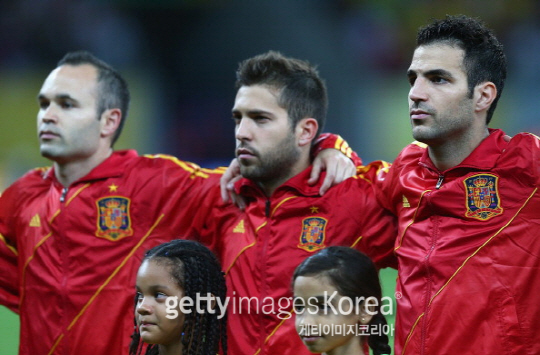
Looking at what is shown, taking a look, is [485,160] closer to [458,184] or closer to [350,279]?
[458,184]

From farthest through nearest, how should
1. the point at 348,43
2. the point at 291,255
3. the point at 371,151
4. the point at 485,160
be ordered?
1. the point at 348,43
2. the point at 371,151
3. the point at 291,255
4. the point at 485,160

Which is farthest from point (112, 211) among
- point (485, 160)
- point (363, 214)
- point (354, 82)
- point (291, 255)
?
point (354, 82)

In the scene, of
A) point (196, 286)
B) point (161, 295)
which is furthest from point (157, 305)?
point (196, 286)

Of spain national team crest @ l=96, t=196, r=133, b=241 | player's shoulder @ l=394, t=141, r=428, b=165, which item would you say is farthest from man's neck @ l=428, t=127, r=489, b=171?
spain national team crest @ l=96, t=196, r=133, b=241

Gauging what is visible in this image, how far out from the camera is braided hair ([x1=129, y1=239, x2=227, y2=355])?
3441mm

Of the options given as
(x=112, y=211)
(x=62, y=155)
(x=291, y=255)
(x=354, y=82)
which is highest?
(x=354, y=82)

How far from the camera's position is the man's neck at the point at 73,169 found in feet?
14.8

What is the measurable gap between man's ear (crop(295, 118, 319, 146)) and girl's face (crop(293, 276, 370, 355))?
116 centimetres

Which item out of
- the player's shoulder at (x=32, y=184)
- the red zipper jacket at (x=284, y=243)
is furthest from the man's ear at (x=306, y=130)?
the player's shoulder at (x=32, y=184)

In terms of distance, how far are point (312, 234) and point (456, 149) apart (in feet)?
2.61

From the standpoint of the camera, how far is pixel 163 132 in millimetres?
11469

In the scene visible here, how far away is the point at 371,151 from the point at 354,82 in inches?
46.6

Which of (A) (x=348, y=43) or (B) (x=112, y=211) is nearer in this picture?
(B) (x=112, y=211)

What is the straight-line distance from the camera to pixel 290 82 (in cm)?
429
